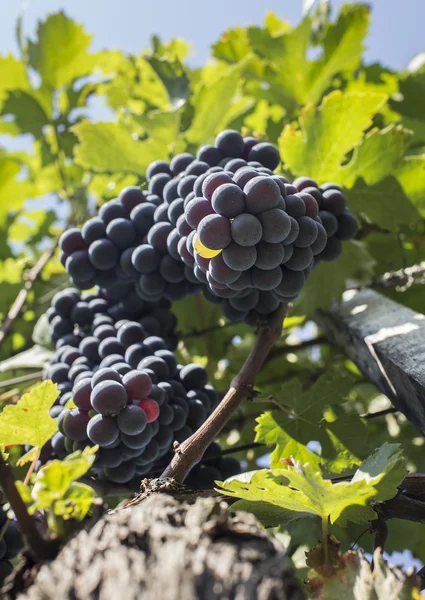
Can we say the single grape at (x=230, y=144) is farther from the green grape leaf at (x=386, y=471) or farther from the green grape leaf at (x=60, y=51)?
the green grape leaf at (x=60, y=51)

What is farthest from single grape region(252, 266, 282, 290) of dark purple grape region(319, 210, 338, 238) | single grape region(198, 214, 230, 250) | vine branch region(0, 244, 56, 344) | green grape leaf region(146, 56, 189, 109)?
vine branch region(0, 244, 56, 344)

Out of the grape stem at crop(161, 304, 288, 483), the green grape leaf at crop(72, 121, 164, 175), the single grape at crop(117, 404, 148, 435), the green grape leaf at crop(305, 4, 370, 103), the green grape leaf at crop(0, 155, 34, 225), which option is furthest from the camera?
the green grape leaf at crop(0, 155, 34, 225)

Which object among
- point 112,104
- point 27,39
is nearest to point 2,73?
point 27,39

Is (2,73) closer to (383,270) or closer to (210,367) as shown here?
(210,367)

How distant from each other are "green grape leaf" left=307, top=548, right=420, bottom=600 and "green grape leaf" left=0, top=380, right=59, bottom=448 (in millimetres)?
469

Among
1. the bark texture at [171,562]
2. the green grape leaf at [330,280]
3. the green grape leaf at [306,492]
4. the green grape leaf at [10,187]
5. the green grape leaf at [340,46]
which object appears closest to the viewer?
the bark texture at [171,562]

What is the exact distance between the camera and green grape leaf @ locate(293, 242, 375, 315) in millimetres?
1682

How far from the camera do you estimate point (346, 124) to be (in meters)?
1.57

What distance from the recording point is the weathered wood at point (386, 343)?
3.59 feet

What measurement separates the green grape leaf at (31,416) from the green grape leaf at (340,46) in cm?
187

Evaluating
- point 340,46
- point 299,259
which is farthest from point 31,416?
point 340,46

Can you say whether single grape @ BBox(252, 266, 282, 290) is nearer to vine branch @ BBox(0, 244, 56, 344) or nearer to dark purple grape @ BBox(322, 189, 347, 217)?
dark purple grape @ BBox(322, 189, 347, 217)

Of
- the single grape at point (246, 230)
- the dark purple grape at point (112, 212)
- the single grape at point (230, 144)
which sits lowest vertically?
the single grape at point (246, 230)

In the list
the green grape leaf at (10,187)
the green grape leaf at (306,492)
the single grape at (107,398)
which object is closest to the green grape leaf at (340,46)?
the green grape leaf at (10,187)
